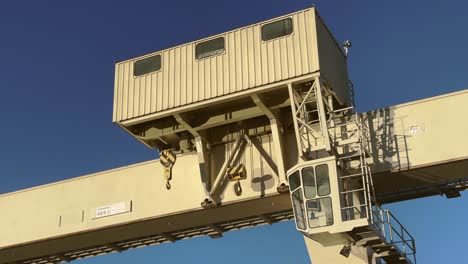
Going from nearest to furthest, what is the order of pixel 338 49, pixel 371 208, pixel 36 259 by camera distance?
pixel 371 208
pixel 338 49
pixel 36 259

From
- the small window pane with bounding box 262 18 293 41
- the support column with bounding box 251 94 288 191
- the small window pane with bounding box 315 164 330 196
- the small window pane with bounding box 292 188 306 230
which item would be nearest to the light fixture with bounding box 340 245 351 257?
the small window pane with bounding box 292 188 306 230

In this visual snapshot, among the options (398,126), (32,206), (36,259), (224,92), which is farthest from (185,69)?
(36,259)

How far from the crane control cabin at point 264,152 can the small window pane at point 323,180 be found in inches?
1.6

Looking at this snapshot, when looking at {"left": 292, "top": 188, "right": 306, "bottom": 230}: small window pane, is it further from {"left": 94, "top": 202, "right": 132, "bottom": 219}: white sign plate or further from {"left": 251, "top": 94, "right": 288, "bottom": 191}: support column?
{"left": 94, "top": 202, "right": 132, "bottom": 219}: white sign plate

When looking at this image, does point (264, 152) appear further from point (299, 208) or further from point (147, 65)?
point (147, 65)

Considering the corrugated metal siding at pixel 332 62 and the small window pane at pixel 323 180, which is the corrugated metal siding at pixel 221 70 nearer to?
the corrugated metal siding at pixel 332 62

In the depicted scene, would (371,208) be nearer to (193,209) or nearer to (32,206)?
(193,209)

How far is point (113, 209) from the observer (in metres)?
25.5

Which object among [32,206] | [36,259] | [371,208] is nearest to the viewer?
[371,208]

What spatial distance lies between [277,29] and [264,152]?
438 cm

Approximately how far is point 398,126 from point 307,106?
10.2 ft

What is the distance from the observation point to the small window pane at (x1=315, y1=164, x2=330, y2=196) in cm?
2008

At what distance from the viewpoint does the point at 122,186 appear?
25.7 meters

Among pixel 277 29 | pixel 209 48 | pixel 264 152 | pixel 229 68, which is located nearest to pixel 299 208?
pixel 264 152
